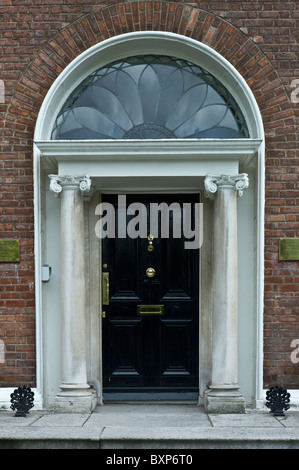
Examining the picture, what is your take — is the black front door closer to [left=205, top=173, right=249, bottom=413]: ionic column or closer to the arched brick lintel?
[left=205, top=173, right=249, bottom=413]: ionic column

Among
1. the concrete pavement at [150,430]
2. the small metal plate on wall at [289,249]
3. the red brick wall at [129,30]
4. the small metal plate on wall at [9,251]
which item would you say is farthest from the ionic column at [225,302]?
the small metal plate on wall at [9,251]

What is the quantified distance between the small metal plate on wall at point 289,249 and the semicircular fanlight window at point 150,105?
133 cm

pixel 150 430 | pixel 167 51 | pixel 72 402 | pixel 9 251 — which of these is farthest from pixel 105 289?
pixel 167 51

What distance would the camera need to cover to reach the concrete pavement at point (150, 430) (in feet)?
15.1

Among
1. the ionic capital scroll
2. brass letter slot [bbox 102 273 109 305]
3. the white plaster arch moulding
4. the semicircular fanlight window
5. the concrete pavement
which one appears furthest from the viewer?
brass letter slot [bbox 102 273 109 305]

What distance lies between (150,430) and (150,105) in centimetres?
358

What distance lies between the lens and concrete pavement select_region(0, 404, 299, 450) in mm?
4598

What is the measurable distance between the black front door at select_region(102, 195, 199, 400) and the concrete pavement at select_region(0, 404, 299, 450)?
19.2 inches

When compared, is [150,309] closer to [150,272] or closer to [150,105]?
[150,272]

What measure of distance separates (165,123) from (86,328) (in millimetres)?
2605

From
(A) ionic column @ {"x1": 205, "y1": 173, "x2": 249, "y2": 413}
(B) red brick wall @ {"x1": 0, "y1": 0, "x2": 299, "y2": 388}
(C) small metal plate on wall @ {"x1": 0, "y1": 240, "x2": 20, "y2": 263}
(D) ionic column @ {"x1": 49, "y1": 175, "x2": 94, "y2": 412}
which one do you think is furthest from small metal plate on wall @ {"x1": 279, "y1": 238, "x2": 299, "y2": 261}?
(C) small metal plate on wall @ {"x1": 0, "y1": 240, "x2": 20, "y2": 263}

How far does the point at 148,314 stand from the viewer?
6121 mm

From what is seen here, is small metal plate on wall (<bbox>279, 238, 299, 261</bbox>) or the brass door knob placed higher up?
small metal plate on wall (<bbox>279, 238, 299, 261</bbox>)

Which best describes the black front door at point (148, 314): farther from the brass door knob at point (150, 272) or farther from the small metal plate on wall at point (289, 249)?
the small metal plate on wall at point (289, 249)
